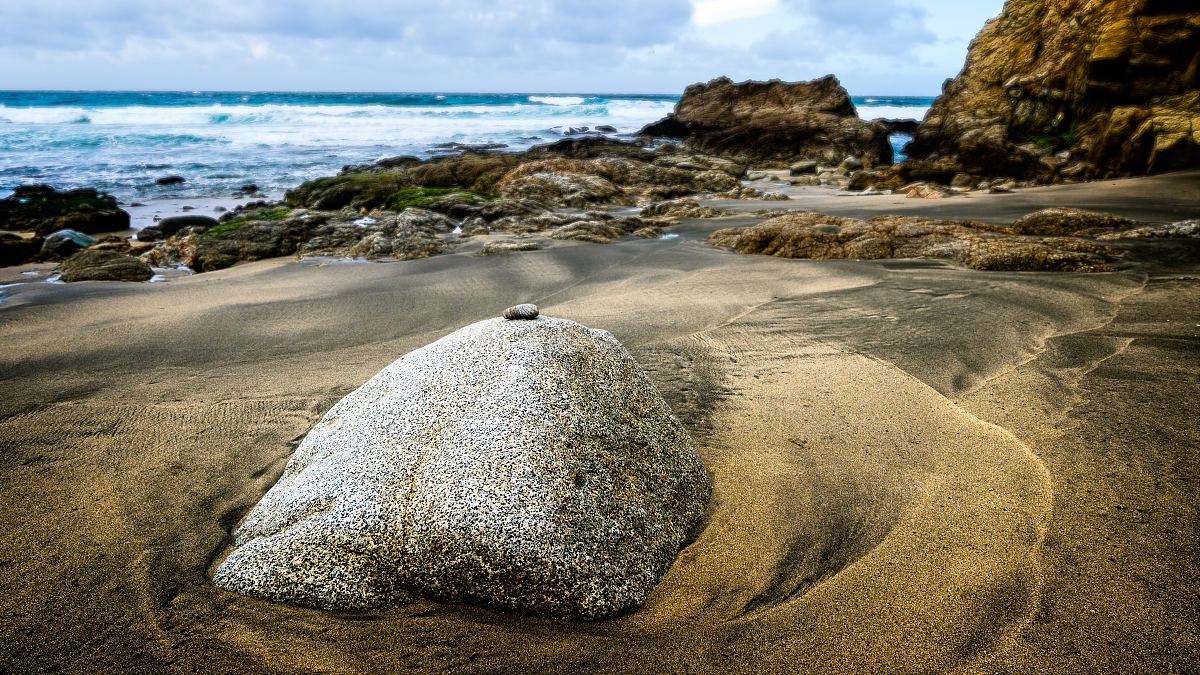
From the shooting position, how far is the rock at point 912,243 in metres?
5.26

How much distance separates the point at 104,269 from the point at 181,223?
14.1ft

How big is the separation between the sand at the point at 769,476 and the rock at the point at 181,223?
603 centimetres

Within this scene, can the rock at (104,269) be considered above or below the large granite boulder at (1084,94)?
below

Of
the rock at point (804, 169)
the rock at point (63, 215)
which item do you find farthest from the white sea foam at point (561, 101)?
the rock at point (63, 215)

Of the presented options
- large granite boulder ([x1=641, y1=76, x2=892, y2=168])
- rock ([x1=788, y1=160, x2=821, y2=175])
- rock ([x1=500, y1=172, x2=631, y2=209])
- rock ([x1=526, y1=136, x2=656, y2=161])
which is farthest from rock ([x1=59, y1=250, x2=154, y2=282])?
large granite boulder ([x1=641, y1=76, x2=892, y2=168])

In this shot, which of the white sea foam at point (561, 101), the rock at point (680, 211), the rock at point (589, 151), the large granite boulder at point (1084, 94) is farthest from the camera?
the white sea foam at point (561, 101)

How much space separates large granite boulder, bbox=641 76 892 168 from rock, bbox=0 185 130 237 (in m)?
17.8

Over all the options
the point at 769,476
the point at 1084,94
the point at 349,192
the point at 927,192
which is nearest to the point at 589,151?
the point at 349,192

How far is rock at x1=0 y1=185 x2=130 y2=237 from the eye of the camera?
11.2 m

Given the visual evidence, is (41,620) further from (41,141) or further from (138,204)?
(41,141)

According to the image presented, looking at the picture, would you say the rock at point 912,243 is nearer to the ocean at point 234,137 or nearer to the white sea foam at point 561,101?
the ocean at point 234,137

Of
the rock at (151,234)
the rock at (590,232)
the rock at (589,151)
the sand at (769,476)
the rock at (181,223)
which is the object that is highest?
the rock at (589,151)

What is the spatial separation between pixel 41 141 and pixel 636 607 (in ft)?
115

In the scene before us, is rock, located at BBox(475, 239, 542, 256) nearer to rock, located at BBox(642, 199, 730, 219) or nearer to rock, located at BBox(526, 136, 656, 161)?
rock, located at BBox(642, 199, 730, 219)
